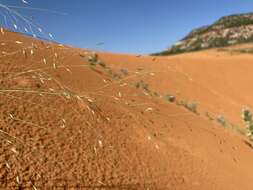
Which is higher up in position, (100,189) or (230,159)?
(100,189)

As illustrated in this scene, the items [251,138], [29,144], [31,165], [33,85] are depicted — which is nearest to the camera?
[31,165]

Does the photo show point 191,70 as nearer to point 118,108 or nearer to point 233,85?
point 233,85

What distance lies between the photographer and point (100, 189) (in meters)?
4.27

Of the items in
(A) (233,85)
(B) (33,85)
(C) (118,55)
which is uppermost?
(B) (33,85)

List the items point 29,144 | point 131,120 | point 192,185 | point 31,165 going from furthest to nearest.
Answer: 1. point 131,120
2. point 192,185
3. point 29,144
4. point 31,165

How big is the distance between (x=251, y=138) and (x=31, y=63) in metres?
8.95

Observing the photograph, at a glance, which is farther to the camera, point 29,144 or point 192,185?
point 192,185

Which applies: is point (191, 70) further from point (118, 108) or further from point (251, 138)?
point (118, 108)

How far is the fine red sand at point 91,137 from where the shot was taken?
394 cm

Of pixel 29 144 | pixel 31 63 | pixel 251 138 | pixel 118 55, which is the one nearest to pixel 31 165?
pixel 29 144

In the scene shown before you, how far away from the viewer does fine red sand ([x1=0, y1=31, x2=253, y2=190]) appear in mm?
3936

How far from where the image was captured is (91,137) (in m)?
5.02

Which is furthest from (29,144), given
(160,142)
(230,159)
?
(230,159)

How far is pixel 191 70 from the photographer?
3070cm
